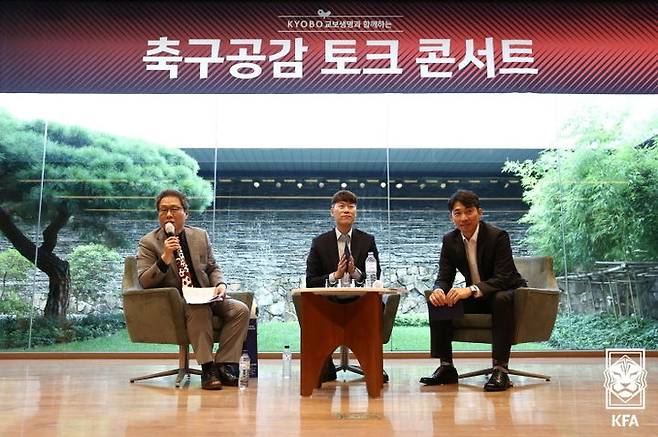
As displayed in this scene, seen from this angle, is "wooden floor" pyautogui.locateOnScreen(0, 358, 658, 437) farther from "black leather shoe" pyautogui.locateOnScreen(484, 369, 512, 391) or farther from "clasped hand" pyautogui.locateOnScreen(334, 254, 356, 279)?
"clasped hand" pyautogui.locateOnScreen(334, 254, 356, 279)

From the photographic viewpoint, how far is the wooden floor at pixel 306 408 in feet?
7.15

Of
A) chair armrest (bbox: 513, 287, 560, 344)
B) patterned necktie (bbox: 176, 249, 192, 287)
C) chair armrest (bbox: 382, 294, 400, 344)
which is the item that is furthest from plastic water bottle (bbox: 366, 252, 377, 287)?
patterned necktie (bbox: 176, 249, 192, 287)

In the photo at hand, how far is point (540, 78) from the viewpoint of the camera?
5.76 m

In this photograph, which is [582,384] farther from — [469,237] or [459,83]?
[459,83]

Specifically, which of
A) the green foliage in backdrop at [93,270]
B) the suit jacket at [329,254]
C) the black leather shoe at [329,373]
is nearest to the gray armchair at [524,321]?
the suit jacket at [329,254]

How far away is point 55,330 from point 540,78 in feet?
16.9

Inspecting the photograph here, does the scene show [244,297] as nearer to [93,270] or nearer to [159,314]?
[159,314]

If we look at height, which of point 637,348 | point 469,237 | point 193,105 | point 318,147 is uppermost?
point 193,105

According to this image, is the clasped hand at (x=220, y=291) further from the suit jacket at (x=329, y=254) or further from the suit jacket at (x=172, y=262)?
the suit jacket at (x=329, y=254)

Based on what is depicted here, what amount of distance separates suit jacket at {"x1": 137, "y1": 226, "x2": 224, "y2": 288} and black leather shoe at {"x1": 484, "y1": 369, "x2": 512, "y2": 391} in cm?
166

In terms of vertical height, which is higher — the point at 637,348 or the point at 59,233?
the point at 59,233

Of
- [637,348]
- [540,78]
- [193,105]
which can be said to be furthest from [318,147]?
[637,348]

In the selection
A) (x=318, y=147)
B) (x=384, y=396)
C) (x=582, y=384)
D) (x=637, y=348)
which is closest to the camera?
(x=384, y=396)

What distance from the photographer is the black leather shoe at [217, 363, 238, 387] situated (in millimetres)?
3436
